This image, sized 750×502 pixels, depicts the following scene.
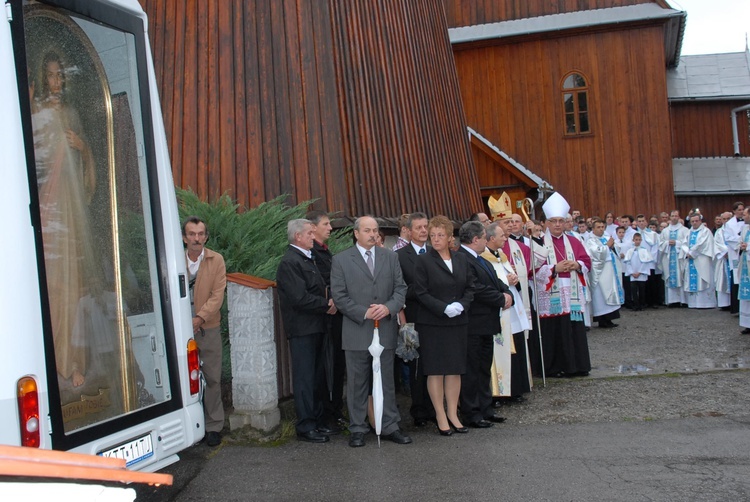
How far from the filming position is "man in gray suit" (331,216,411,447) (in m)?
7.20

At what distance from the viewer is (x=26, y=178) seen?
4.05 meters

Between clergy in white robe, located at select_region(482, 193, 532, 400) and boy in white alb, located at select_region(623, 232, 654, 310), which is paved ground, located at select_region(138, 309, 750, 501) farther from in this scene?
boy in white alb, located at select_region(623, 232, 654, 310)

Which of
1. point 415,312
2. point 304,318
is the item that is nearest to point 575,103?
point 415,312

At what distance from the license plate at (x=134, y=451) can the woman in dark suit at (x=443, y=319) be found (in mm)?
3190

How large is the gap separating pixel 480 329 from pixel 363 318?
4.64 feet

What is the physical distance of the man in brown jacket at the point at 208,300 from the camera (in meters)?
7.31

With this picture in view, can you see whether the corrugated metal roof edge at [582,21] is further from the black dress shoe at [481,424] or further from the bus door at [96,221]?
the bus door at [96,221]

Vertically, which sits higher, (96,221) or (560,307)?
(96,221)

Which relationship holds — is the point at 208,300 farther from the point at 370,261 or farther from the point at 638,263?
the point at 638,263

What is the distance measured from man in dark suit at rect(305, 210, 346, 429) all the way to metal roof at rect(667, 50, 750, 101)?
25274 millimetres

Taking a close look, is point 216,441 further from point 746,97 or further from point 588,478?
point 746,97

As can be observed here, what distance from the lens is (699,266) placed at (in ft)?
59.3

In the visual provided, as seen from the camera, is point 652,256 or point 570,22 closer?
point 652,256

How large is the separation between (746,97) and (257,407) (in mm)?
28203
